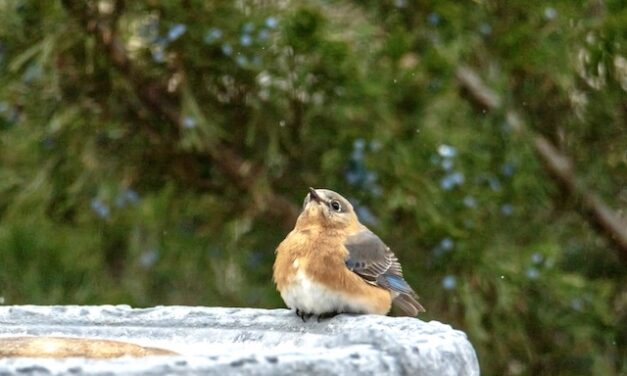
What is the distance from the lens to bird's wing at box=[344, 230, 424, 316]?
13.3 feet

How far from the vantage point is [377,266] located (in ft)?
13.5

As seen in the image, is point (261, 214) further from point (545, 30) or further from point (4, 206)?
point (545, 30)

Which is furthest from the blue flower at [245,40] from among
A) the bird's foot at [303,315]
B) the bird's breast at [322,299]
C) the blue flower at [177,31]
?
the bird's foot at [303,315]

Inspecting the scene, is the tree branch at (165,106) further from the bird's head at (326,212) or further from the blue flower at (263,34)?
the bird's head at (326,212)

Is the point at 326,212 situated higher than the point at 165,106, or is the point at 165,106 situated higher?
the point at 326,212

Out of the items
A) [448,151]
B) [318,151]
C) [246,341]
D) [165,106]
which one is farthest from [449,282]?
[246,341]

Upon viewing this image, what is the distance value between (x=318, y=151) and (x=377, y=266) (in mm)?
1209

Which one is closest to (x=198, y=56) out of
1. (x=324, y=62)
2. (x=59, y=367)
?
(x=324, y=62)

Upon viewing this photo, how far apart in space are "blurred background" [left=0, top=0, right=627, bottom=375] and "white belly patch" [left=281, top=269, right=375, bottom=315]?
111 centimetres

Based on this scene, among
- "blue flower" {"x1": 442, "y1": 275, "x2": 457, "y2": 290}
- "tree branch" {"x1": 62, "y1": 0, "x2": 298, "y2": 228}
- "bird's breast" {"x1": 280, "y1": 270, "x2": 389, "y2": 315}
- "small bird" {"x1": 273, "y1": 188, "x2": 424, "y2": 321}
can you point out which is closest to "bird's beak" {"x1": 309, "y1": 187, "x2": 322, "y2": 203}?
"small bird" {"x1": 273, "y1": 188, "x2": 424, "y2": 321}

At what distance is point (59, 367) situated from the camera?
5.78 feet

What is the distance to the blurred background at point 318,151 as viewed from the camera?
5031 millimetres

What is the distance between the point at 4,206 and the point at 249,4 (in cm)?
129

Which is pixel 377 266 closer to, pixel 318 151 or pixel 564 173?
pixel 318 151
